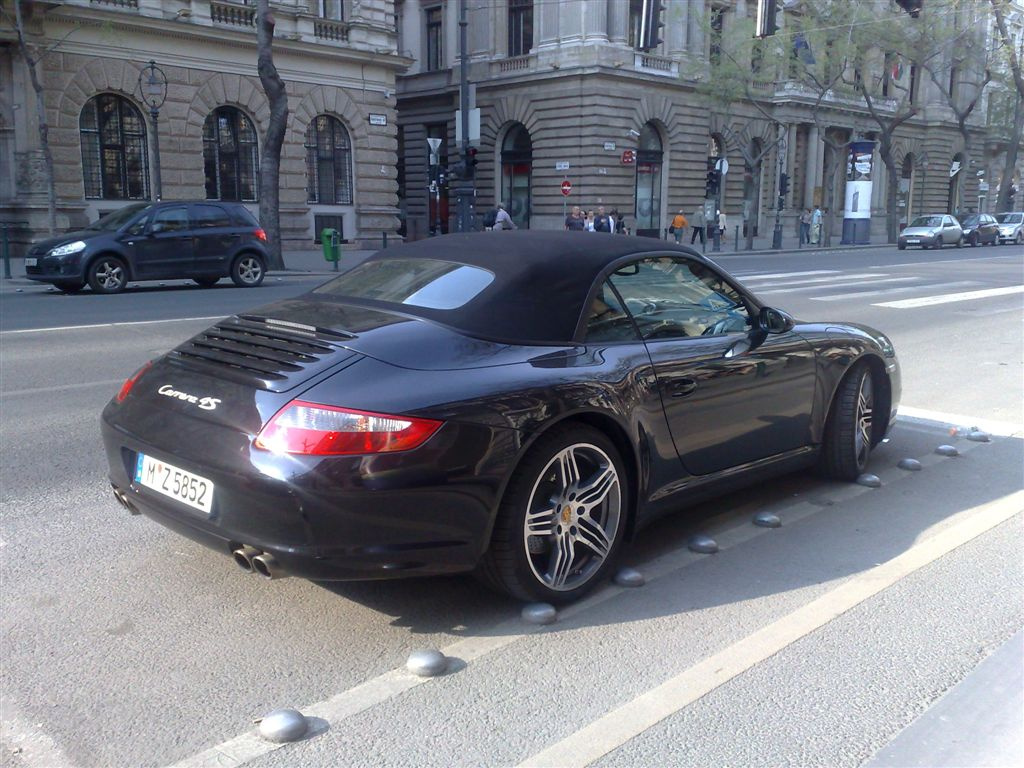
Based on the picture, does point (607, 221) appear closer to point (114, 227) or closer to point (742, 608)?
point (114, 227)

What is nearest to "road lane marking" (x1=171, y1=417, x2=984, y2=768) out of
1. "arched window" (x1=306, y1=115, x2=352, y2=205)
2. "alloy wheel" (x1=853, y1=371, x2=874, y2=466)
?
"alloy wheel" (x1=853, y1=371, x2=874, y2=466)

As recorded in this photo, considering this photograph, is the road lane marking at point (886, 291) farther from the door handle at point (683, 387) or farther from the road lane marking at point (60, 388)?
the door handle at point (683, 387)

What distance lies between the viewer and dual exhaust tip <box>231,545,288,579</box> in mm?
3404

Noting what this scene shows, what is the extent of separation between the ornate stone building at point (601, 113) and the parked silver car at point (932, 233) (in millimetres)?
6513

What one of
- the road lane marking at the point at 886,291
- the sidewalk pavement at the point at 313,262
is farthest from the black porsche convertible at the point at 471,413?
the road lane marking at the point at 886,291

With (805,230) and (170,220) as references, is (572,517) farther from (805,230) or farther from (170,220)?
(805,230)

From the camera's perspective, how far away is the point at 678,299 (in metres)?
4.79

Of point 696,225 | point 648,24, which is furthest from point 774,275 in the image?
point 696,225

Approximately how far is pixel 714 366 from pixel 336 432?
6.58 ft

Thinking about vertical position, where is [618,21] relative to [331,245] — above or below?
above

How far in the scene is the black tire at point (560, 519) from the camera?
12.2 feet

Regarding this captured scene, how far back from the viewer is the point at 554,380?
384cm

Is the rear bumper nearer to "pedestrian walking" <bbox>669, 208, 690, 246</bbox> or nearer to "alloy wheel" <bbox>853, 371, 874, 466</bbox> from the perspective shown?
"alloy wheel" <bbox>853, 371, 874, 466</bbox>

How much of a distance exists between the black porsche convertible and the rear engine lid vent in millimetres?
12
